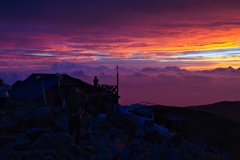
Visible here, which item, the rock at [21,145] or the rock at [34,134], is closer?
the rock at [21,145]

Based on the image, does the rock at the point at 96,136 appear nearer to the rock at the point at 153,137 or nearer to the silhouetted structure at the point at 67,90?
the rock at the point at 153,137

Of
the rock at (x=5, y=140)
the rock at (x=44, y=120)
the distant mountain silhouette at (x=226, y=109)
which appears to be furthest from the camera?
the distant mountain silhouette at (x=226, y=109)

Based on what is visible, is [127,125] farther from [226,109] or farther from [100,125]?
[226,109]

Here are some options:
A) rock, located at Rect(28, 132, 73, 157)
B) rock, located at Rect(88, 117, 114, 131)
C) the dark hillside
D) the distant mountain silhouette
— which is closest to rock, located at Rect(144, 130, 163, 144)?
rock, located at Rect(88, 117, 114, 131)

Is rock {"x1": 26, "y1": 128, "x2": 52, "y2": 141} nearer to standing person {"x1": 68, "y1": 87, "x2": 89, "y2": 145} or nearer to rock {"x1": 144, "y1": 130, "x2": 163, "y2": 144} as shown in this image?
standing person {"x1": 68, "y1": 87, "x2": 89, "y2": 145}

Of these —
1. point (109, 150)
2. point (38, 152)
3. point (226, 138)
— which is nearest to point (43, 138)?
point (38, 152)

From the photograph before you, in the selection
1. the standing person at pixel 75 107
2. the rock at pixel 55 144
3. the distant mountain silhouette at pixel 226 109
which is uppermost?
the standing person at pixel 75 107

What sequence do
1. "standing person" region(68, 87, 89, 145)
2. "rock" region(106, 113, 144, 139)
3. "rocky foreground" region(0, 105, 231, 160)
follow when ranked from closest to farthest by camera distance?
"rocky foreground" region(0, 105, 231, 160), "standing person" region(68, 87, 89, 145), "rock" region(106, 113, 144, 139)

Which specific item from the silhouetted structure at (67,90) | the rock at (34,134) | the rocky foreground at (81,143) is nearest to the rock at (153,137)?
the rocky foreground at (81,143)

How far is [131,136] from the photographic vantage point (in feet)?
53.1

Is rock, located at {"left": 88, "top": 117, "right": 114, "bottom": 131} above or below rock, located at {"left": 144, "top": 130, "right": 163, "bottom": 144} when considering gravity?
above

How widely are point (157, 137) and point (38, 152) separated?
9.15 meters

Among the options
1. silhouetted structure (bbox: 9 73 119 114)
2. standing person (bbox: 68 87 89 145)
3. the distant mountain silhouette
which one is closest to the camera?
standing person (bbox: 68 87 89 145)

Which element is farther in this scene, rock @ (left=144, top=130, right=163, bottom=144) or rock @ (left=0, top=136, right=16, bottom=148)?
rock @ (left=144, top=130, right=163, bottom=144)
